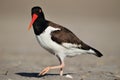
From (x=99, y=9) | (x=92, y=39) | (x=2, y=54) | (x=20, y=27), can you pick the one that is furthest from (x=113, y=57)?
(x=99, y=9)

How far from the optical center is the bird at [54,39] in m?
13.7

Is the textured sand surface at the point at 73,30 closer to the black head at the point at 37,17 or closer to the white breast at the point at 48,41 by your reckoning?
the white breast at the point at 48,41

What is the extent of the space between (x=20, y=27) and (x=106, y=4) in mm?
13105

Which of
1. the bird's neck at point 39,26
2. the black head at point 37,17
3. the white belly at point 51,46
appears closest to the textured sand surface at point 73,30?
the white belly at point 51,46

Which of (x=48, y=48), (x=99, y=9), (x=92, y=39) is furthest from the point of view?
(x=99, y=9)

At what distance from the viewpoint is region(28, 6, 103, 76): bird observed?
1366 centimetres

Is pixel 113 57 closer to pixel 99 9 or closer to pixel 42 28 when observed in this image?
pixel 42 28

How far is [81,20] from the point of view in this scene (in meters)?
38.7

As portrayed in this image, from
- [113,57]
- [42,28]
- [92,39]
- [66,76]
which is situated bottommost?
[66,76]

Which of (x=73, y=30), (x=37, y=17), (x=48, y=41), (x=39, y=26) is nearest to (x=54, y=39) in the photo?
(x=48, y=41)

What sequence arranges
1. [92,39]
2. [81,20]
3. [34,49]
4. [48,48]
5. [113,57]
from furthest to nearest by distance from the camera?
[81,20]
[92,39]
[34,49]
[113,57]
[48,48]

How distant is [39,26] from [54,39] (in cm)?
51

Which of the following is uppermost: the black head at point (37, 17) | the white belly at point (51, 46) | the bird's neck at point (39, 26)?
the black head at point (37, 17)

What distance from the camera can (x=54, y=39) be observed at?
13.7 metres
